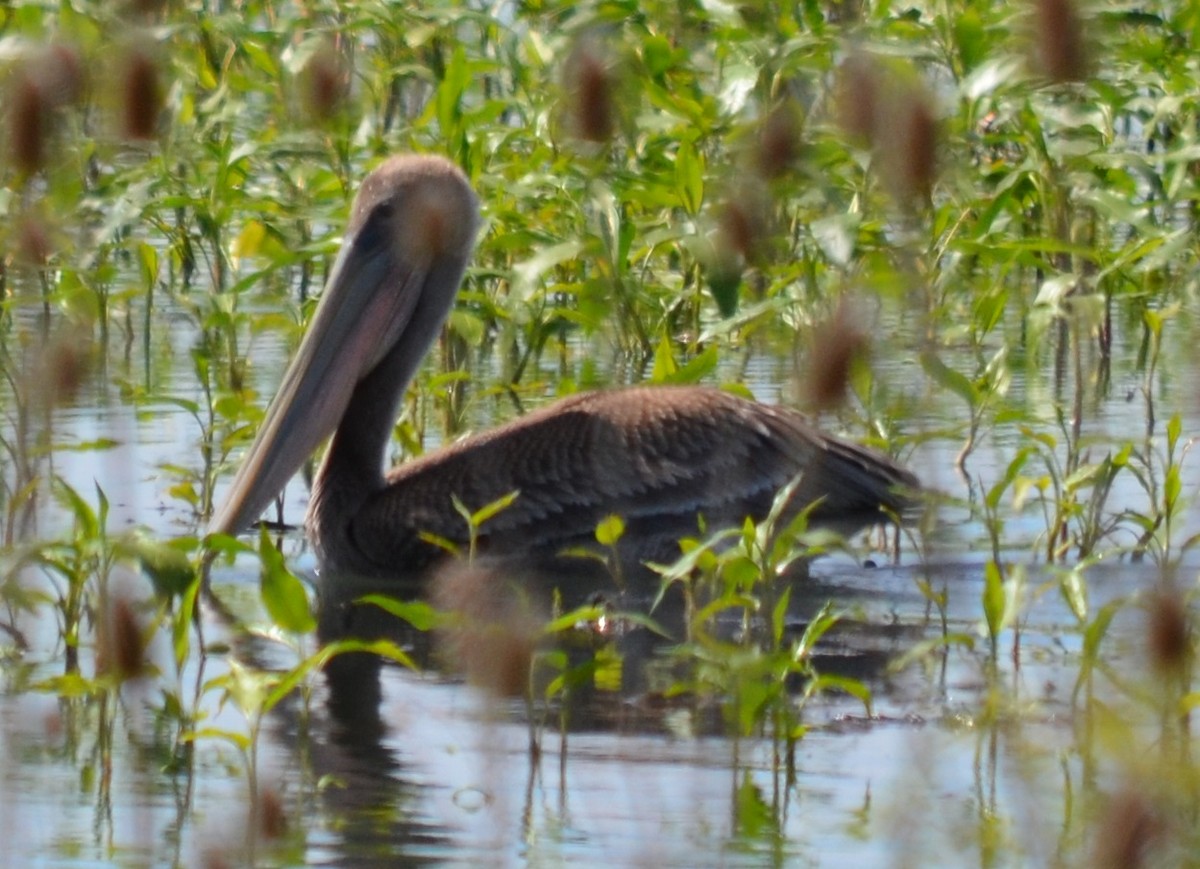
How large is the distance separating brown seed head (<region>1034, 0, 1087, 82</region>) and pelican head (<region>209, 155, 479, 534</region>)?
13.4 ft

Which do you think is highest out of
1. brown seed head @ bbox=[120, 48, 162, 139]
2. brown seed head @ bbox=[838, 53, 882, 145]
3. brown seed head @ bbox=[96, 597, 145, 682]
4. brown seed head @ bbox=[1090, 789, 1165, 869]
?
brown seed head @ bbox=[120, 48, 162, 139]

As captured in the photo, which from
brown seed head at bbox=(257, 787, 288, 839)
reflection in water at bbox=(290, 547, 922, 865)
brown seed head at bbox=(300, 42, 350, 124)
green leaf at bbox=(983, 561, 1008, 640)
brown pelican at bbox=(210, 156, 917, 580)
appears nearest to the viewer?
brown seed head at bbox=(257, 787, 288, 839)

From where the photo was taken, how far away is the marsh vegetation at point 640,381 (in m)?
3.27

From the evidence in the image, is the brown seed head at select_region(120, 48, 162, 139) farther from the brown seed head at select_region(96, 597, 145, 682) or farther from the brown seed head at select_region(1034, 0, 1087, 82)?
the brown seed head at select_region(1034, 0, 1087, 82)

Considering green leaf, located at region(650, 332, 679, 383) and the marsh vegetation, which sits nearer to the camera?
the marsh vegetation

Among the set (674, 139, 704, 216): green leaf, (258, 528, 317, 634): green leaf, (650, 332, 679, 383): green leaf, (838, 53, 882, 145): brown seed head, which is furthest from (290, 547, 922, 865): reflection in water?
(674, 139, 704, 216): green leaf

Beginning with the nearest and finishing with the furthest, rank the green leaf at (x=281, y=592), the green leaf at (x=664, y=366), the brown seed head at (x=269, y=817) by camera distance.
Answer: the brown seed head at (x=269, y=817) < the green leaf at (x=281, y=592) < the green leaf at (x=664, y=366)

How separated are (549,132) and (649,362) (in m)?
0.81

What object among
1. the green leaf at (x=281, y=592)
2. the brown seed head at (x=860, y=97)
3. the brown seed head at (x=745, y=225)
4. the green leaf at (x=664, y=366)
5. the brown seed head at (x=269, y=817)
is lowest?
the brown seed head at (x=269, y=817)

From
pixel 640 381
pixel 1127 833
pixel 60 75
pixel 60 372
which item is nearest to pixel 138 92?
pixel 60 75

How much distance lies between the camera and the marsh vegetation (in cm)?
327

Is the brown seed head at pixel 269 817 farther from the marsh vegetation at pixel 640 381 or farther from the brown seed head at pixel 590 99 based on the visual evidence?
the brown seed head at pixel 590 99

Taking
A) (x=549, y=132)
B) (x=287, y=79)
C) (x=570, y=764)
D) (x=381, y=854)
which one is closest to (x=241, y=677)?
(x=381, y=854)

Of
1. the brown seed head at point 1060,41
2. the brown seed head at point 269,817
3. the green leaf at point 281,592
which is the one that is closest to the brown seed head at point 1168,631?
the brown seed head at point 1060,41
